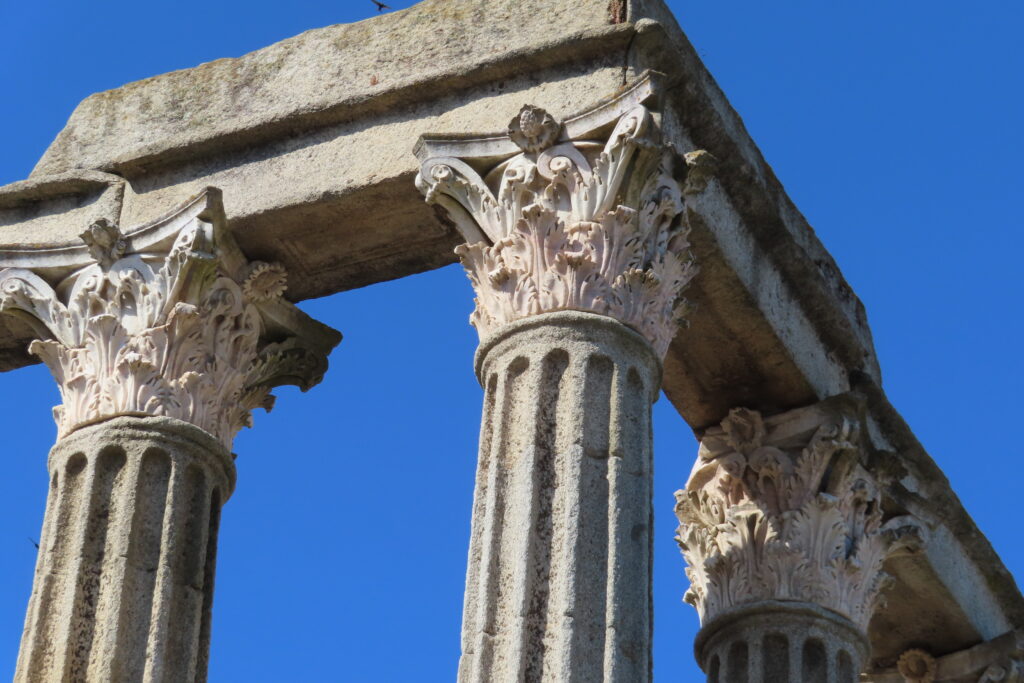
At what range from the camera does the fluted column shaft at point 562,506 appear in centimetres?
1595

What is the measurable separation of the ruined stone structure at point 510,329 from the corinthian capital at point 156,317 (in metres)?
0.02

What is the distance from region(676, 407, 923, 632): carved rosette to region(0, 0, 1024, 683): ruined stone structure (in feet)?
0.09

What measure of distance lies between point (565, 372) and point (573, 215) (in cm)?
131

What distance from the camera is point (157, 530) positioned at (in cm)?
1864

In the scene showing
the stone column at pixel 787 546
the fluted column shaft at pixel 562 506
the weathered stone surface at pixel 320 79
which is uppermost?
the weathered stone surface at pixel 320 79

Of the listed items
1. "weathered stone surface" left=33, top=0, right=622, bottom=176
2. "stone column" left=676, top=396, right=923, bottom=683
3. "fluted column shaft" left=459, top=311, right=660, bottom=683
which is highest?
"weathered stone surface" left=33, top=0, right=622, bottom=176

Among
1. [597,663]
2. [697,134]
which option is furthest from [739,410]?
[597,663]

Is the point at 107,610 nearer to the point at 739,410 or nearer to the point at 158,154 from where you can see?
the point at 158,154

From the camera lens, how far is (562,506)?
54.1 ft

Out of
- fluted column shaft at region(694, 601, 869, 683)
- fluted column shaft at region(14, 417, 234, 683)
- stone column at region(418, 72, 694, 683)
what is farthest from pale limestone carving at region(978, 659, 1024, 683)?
fluted column shaft at region(14, 417, 234, 683)

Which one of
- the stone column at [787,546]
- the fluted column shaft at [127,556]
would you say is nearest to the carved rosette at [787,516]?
the stone column at [787,546]

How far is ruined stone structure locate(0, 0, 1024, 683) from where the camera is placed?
1688 centimetres

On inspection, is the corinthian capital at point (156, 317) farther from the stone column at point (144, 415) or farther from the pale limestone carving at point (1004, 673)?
the pale limestone carving at point (1004, 673)

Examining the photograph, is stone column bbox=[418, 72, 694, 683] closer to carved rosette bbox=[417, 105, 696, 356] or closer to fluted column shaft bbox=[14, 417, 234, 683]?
carved rosette bbox=[417, 105, 696, 356]
